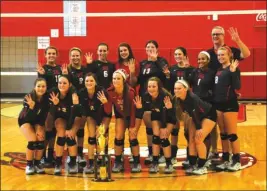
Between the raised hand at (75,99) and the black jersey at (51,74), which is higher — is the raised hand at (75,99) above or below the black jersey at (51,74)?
below

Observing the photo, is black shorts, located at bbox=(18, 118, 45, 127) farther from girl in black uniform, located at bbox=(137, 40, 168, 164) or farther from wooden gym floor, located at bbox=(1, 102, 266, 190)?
girl in black uniform, located at bbox=(137, 40, 168, 164)

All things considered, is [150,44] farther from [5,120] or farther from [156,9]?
[156,9]

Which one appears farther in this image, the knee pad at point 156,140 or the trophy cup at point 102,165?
the knee pad at point 156,140

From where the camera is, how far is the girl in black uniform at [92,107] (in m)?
6.08

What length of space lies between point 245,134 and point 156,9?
6.25 metres

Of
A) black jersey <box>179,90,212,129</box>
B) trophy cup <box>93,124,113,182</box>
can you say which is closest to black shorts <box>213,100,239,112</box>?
black jersey <box>179,90,212,129</box>

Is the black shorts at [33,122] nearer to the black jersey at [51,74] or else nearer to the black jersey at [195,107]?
→ the black jersey at [51,74]

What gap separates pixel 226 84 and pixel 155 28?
8314 millimetres

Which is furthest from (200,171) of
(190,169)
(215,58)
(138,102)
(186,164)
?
(215,58)

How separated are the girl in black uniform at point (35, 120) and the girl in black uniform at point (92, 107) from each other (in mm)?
501

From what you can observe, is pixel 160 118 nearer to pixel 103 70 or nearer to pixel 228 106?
pixel 228 106

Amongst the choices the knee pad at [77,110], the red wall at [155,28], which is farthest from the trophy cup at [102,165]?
the red wall at [155,28]

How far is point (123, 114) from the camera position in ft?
20.5

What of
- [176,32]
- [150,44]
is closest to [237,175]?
[150,44]
